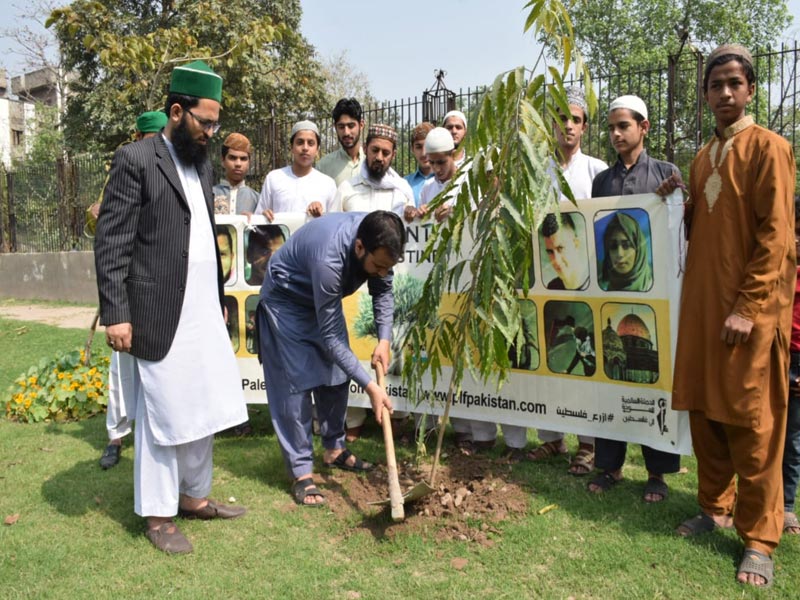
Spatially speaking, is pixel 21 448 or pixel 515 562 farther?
pixel 21 448

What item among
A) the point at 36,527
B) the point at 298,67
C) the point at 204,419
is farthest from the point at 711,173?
the point at 298,67

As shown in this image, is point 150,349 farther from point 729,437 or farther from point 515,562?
point 729,437

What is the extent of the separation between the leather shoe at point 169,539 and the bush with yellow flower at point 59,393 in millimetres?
2730

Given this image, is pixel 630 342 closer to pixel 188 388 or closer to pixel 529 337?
pixel 529 337

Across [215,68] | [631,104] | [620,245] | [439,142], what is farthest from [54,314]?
[631,104]

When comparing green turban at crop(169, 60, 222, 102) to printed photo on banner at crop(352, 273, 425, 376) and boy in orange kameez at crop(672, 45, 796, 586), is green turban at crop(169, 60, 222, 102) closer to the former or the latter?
printed photo on banner at crop(352, 273, 425, 376)

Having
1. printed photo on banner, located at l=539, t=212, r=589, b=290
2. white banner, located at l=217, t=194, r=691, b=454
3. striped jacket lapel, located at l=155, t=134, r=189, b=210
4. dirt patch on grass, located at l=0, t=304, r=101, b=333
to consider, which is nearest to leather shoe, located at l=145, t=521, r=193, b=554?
white banner, located at l=217, t=194, r=691, b=454

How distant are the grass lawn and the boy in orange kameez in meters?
0.39

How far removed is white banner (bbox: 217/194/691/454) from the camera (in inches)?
148

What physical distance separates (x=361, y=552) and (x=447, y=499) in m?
0.60

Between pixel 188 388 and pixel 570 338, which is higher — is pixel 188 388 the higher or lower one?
the lower one

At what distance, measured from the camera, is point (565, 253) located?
13.5ft

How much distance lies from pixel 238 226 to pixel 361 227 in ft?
6.20

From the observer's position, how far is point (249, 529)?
3.67 meters
